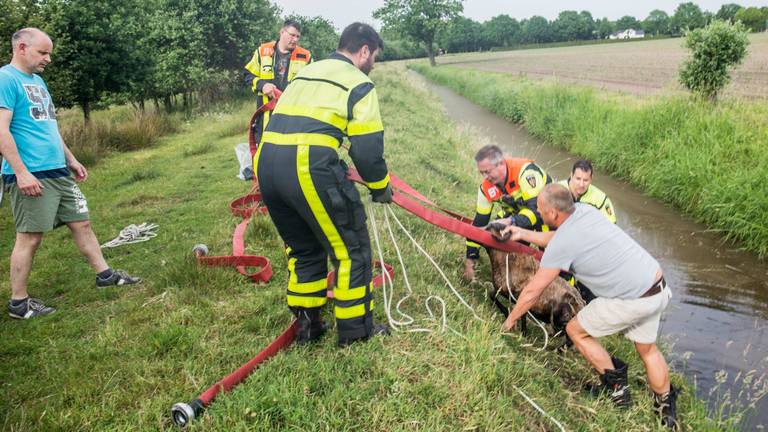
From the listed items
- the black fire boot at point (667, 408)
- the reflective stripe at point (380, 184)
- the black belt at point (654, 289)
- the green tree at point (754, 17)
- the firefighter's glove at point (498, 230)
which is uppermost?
the green tree at point (754, 17)

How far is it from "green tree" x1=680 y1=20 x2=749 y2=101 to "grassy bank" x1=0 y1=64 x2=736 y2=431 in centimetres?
825

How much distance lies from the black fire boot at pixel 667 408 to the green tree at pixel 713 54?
9.11 m

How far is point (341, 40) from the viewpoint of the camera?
3.18 meters

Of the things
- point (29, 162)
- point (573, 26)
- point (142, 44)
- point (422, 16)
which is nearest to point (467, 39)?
point (573, 26)

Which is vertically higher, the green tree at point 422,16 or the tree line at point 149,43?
the green tree at point 422,16

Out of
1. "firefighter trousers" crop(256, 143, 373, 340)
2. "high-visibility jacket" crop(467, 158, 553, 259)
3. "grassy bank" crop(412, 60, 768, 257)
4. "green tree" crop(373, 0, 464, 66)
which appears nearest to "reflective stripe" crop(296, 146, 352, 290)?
"firefighter trousers" crop(256, 143, 373, 340)

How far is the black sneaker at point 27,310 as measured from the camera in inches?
155

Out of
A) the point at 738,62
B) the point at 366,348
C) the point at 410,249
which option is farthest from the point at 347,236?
the point at 738,62

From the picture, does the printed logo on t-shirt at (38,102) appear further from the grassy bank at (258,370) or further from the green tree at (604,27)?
the green tree at (604,27)

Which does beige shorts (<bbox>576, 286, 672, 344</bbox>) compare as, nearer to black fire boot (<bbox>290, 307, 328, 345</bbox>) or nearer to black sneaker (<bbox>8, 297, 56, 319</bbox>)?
black fire boot (<bbox>290, 307, 328, 345</bbox>)

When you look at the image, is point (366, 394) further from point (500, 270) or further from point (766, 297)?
point (766, 297)

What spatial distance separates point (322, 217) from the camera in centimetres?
292

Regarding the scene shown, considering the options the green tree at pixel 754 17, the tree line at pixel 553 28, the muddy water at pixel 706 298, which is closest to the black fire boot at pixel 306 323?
the muddy water at pixel 706 298

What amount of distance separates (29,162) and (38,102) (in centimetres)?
50
